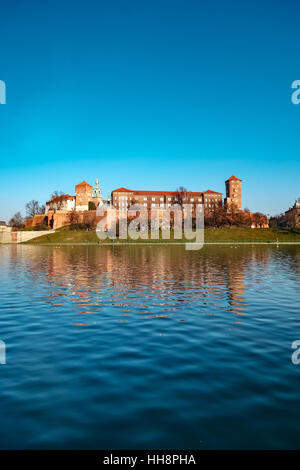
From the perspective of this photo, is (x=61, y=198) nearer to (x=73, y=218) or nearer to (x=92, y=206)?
(x=92, y=206)

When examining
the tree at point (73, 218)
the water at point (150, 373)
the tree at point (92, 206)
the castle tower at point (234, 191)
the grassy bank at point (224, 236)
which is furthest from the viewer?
the castle tower at point (234, 191)

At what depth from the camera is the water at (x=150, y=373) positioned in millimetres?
5480

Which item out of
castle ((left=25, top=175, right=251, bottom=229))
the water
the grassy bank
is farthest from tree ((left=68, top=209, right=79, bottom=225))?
the water

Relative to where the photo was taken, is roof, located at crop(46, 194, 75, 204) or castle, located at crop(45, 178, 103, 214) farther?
roof, located at crop(46, 194, 75, 204)

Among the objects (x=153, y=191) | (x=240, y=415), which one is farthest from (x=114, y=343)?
(x=153, y=191)

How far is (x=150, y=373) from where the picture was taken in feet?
25.9

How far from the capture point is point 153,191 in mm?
189875

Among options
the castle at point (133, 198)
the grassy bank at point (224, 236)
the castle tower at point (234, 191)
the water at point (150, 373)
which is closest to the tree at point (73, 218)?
the castle at point (133, 198)

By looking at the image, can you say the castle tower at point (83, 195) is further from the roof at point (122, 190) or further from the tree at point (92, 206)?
the roof at point (122, 190)

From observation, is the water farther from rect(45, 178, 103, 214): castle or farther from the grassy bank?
rect(45, 178, 103, 214): castle

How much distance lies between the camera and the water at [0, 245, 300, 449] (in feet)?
18.0

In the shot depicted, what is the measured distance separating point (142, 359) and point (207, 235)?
10035cm

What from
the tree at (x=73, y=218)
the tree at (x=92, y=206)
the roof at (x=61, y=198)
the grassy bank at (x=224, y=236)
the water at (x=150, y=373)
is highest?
the roof at (x=61, y=198)
